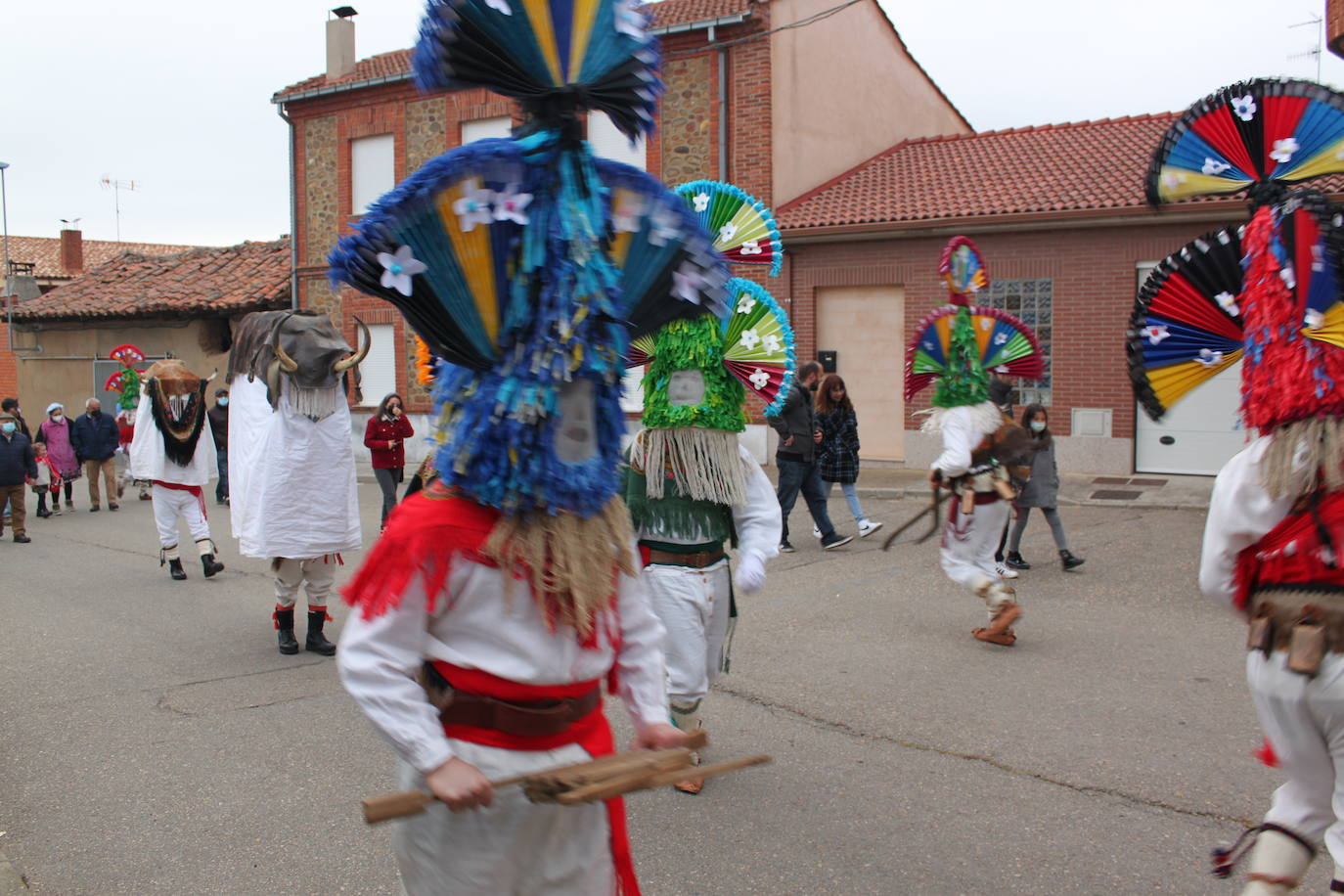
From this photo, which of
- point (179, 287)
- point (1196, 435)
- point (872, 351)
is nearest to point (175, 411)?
point (872, 351)

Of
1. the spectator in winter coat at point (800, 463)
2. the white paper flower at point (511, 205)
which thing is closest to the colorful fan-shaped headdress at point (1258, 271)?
the white paper flower at point (511, 205)

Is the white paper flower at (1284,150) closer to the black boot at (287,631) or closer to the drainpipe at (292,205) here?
the black boot at (287,631)

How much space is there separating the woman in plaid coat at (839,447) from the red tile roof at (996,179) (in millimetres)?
5818

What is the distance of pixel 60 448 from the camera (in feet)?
51.3

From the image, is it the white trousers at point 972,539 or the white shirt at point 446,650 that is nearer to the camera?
the white shirt at point 446,650

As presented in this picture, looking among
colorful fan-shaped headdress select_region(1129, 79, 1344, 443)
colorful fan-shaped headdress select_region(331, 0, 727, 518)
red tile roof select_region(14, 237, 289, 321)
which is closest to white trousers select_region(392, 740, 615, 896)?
colorful fan-shaped headdress select_region(331, 0, 727, 518)

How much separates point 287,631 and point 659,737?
4.97 meters

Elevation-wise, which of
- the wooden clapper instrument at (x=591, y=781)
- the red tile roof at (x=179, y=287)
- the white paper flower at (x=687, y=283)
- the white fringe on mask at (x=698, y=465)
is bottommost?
the wooden clapper instrument at (x=591, y=781)

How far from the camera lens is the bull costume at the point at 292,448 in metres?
6.42

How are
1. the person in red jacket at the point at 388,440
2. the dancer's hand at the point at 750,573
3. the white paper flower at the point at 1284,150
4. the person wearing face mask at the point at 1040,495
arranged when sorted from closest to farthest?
the white paper flower at the point at 1284,150, the dancer's hand at the point at 750,573, the person wearing face mask at the point at 1040,495, the person in red jacket at the point at 388,440

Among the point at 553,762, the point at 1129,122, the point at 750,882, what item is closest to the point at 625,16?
the point at 553,762

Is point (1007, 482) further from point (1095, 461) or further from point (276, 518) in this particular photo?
point (1095, 461)

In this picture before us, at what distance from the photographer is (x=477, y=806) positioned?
7.30 ft

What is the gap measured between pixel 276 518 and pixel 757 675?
3018 millimetres
